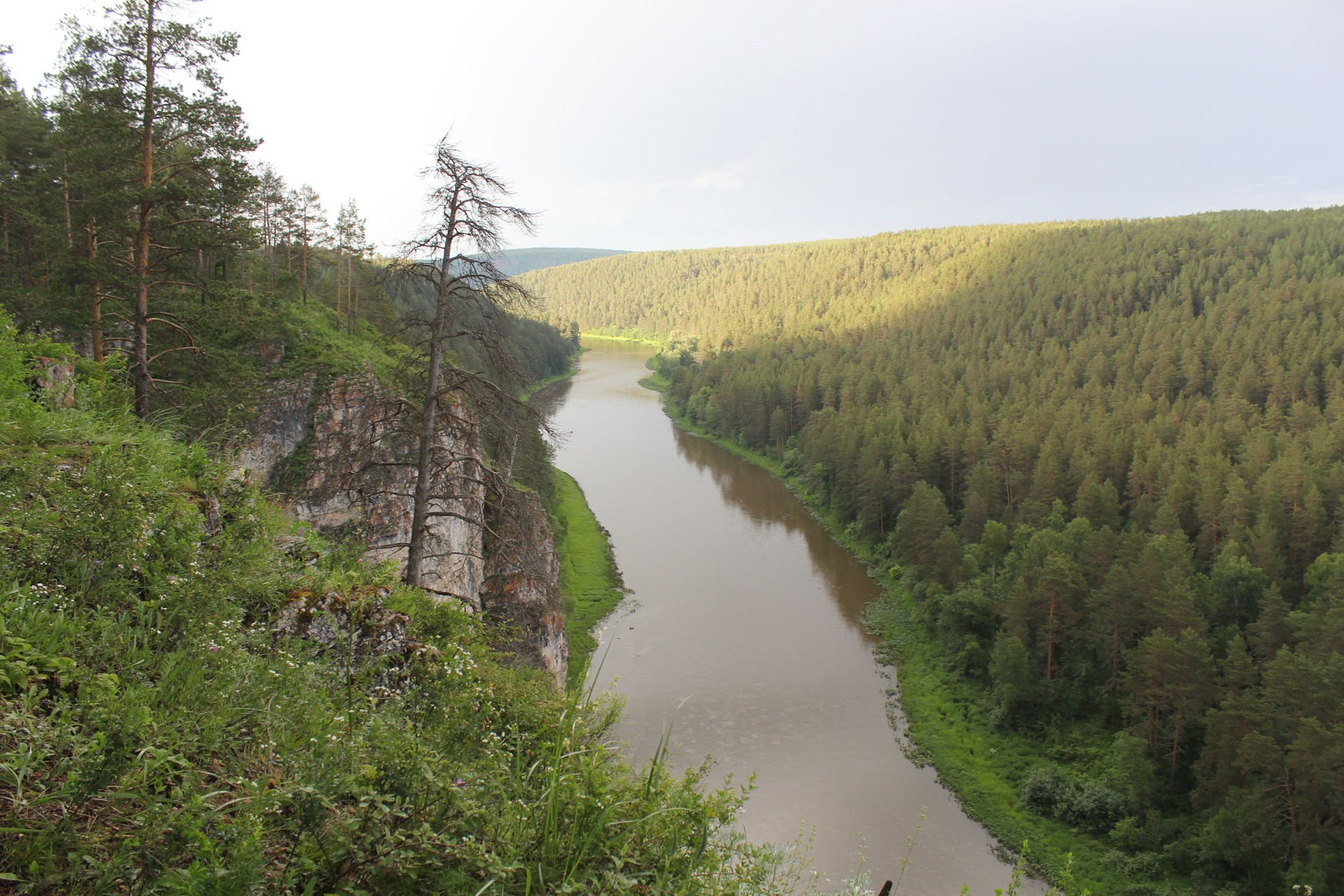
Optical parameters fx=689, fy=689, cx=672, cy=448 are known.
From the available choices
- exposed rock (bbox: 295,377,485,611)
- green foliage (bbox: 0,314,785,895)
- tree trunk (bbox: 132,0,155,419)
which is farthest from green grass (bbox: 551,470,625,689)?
green foliage (bbox: 0,314,785,895)

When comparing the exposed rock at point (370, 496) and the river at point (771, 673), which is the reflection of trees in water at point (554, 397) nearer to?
the river at point (771, 673)

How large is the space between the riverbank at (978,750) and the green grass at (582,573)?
1157 cm

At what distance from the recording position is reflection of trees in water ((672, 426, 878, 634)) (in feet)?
110

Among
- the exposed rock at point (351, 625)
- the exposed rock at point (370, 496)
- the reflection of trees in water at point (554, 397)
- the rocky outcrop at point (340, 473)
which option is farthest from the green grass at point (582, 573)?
the exposed rock at point (351, 625)

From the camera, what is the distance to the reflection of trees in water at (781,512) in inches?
1319

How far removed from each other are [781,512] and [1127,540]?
73.8 ft

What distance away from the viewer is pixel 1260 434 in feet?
119

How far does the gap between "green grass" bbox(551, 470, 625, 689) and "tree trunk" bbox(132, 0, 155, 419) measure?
1613 centimetres

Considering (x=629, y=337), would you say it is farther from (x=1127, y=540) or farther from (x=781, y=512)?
(x=1127, y=540)

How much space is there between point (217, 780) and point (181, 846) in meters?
0.68

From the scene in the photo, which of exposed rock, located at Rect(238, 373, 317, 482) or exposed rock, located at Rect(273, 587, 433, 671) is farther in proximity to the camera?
exposed rock, located at Rect(238, 373, 317, 482)

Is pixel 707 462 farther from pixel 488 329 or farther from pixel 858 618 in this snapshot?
pixel 488 329

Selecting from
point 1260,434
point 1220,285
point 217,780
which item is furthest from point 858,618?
point 1220,285

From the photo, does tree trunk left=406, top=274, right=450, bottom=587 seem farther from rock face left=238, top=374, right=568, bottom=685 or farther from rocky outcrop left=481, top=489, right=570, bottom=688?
rocky outcrop left=481, top=489, right=570, bottom=688
